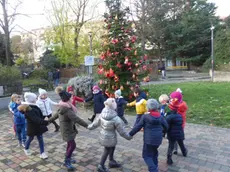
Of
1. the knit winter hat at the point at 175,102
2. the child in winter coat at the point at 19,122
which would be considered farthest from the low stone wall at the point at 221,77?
the child in winter coat at the point at 19,122

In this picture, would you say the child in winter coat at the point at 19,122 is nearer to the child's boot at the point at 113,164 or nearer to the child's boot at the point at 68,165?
the child's boot at the point at 68,165

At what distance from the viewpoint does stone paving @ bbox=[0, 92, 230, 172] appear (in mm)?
4469

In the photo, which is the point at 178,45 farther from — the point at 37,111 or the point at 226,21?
the point at 37,111

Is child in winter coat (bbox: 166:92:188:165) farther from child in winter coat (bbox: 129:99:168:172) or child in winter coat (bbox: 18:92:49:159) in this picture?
child in winter coat (bbox: 18:92:49:159)

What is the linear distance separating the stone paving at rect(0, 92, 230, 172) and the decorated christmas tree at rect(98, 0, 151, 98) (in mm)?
3569

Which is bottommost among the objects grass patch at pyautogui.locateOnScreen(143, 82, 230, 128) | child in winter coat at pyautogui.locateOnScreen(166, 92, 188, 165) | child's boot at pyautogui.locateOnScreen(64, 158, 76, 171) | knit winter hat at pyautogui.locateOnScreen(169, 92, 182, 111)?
child's boot at pyautogui.locateOnScreen(64, 158, 76, 171)

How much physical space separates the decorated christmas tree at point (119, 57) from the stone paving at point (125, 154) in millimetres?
3569

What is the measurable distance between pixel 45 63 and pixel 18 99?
23179 mm

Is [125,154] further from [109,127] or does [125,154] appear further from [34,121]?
[34,121]

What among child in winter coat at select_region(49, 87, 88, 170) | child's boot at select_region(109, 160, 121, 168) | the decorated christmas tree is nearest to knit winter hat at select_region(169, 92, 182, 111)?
child's boot at select_region(109, 160, 121, 168)

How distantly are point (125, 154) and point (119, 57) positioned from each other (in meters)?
5.60

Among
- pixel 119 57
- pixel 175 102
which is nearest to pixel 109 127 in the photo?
pixel 175 102

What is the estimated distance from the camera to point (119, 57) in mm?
9906

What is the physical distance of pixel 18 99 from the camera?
6000mm
